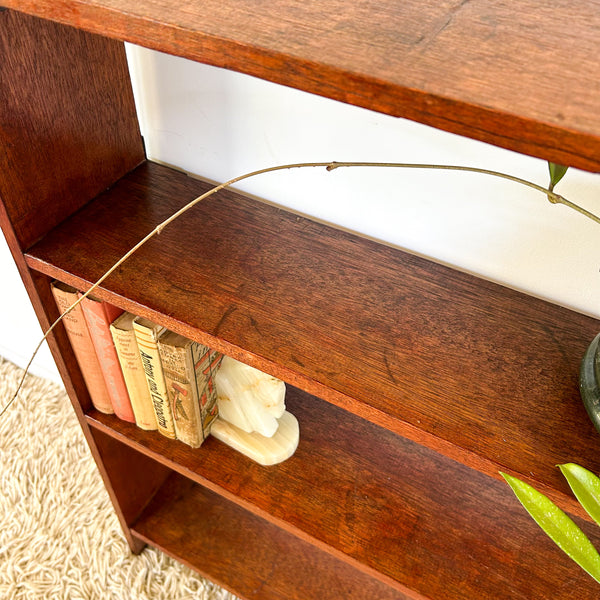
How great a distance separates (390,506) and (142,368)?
38 cm

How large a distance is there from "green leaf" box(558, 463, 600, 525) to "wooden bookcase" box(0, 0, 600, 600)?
2.6 inches

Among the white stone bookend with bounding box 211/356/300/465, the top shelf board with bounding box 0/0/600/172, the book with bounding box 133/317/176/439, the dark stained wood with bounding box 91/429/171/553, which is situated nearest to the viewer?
the top shelf board with bounding box 0/0/600/172

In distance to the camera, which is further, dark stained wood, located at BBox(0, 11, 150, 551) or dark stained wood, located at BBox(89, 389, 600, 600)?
dark stained wood, located at BBox(89, 389, 600, 600)

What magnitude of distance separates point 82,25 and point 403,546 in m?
0.69

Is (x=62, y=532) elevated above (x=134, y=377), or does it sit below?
below

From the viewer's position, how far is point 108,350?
768 mm

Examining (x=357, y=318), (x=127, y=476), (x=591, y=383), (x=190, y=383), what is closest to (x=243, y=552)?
(x=127, y=476)

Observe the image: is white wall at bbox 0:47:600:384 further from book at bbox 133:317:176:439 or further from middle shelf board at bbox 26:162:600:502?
book at bbox 133:317:176:439

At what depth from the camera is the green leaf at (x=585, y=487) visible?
0.42 m

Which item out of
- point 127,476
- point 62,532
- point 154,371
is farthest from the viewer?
point 62,532

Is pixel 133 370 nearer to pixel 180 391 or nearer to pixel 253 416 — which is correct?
pixel 180 391

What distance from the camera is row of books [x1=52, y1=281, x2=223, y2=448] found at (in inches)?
27.9

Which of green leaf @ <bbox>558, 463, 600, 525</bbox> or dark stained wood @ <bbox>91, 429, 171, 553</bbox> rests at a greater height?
green leaf @ <bbox>558, 463, 600, 525</bbox>

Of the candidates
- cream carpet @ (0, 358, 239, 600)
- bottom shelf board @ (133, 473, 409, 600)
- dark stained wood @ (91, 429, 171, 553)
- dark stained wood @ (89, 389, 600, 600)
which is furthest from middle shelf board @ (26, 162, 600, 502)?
cream carpet @ (0, 358, 239, 600)
